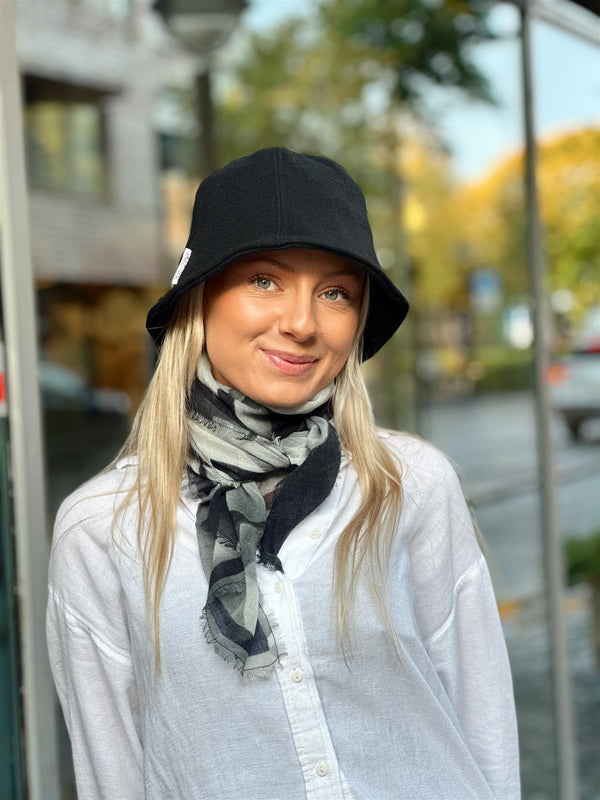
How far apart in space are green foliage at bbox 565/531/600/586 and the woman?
320 centimetres

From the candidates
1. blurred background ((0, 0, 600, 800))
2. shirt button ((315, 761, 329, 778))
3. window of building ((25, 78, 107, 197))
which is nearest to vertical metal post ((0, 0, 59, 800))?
Result: shirt button ((315, 761, 329, 778))

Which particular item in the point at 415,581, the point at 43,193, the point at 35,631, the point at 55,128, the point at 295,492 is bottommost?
the point at 35,631

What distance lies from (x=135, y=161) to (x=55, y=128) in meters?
0.81

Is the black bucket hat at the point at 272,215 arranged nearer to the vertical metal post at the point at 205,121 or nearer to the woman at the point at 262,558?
the woman at the point at 262,558

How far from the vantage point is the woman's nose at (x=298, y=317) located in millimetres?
1450

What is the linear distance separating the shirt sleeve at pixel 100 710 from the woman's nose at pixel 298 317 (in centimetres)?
53

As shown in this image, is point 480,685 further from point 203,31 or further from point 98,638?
point 203,31

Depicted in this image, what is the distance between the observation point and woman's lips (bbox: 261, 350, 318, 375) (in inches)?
58.3

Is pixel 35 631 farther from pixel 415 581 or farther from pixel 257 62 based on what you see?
pixel 257 62

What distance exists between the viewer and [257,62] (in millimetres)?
7895

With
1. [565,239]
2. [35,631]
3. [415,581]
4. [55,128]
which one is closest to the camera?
[415,581]

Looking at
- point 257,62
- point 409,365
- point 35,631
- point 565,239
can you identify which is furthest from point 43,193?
point 35,631

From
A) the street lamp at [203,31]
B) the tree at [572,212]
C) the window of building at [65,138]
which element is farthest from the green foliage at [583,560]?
the window of building at [65,138]

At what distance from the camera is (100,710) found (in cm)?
152
